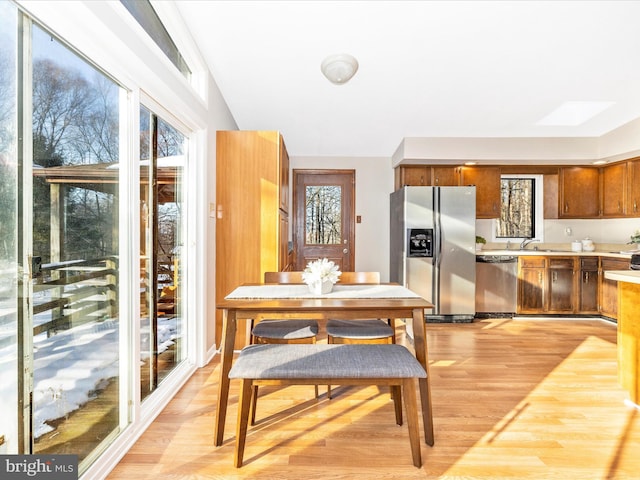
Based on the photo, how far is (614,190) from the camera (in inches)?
183

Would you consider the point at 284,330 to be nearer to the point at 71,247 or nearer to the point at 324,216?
the point at 71,247

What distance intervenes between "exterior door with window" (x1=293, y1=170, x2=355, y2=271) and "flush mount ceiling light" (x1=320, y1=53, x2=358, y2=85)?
10.8 feet

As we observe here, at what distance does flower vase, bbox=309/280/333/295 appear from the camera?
2127 mm

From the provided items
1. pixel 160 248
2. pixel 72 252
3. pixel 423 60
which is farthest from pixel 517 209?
pixel 72 252

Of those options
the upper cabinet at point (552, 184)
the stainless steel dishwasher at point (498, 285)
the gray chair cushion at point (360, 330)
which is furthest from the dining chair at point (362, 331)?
the upper cabinet at point (552, 184)

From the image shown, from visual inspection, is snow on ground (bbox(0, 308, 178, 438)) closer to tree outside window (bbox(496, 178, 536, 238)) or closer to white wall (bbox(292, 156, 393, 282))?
white wall (bbox(292, 156, 393, 282))

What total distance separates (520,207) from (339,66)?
406cm

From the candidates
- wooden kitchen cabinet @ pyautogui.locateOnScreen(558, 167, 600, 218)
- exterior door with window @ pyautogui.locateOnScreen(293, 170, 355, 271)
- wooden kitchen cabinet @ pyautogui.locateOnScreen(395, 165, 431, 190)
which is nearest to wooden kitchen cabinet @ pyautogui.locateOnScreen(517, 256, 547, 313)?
wooden kitchen cabinet @ pyautogui.locateOnScreen(558, 167, 600, 218)

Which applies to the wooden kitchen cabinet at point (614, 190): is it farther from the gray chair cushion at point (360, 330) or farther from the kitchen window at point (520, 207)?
the gray chair cushion at point (360, 330)

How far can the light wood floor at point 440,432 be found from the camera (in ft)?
5.48

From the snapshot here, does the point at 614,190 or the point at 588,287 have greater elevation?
the point at 614,190

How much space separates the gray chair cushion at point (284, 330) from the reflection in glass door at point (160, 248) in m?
0.67

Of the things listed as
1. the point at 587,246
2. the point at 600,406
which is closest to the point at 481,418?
the point at 600,406

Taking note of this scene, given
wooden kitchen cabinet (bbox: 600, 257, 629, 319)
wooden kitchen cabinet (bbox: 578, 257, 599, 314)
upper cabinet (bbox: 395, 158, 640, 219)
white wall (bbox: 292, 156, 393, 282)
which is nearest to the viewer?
wooden kitchen cabinet (bbox: 600, 257, 629, 319)
